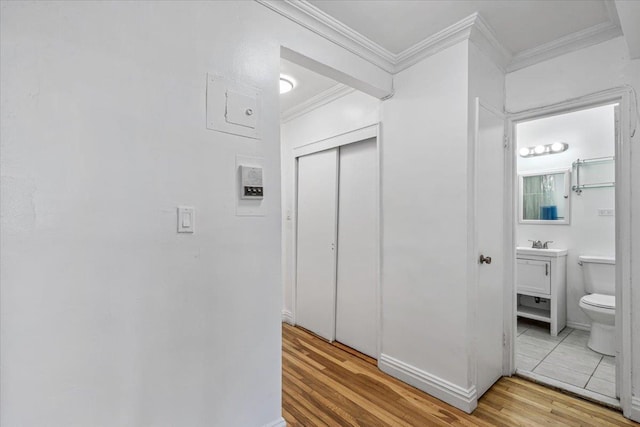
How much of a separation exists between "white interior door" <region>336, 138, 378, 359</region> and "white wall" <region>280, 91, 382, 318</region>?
0.22 meters

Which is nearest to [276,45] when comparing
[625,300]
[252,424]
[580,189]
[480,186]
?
[480,186]

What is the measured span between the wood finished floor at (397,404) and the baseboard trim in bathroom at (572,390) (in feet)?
0.16

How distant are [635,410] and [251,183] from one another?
2.61 m

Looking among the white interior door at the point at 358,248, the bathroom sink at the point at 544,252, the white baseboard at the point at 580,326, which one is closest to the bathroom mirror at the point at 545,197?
the bathroom sink at the point at 544,252

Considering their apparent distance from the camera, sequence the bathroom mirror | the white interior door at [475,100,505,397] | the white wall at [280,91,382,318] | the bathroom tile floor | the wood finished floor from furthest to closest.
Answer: the bathroom mirror, the white wall at [280,91,382,318], the bathroom tile floor, the white interior door at [475,100,505,397], the wood finished floor

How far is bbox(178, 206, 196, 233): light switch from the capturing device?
1.34 metres

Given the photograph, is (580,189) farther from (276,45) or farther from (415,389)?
(276,45)

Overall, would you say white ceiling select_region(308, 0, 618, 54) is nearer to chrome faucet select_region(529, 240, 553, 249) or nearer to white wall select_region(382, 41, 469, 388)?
white wall select_region(382, 41, 469, 388)

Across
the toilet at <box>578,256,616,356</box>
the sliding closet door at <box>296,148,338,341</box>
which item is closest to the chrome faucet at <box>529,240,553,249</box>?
the toilet at <box>578,256,616,356</box>

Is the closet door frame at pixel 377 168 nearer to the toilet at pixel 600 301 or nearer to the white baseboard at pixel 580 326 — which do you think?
the toilet at pixel 600 301

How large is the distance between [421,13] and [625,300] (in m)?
A: 2.18

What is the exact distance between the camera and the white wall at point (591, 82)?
1.83 metres

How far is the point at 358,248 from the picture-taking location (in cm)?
283

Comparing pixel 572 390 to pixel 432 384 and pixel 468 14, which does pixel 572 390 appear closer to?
pixel 432 384
